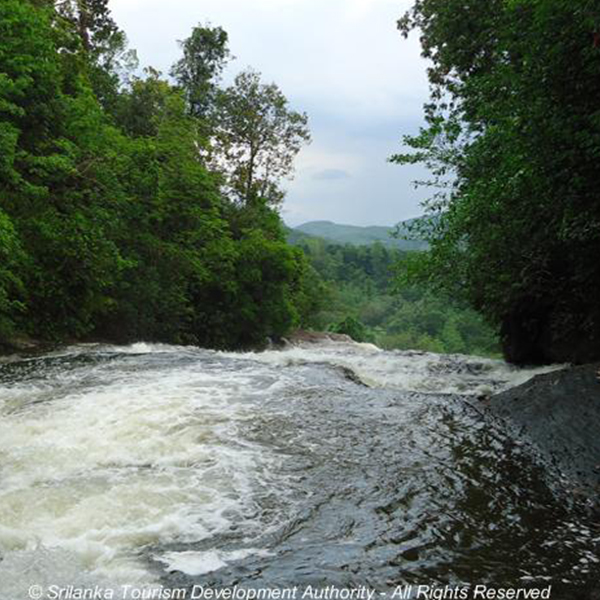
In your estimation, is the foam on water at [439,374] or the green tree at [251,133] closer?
the foam on water at [439,374]

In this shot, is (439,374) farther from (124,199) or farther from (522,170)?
(124,199)

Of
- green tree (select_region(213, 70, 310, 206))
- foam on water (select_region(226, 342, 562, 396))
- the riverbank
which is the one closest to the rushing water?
the riverbank

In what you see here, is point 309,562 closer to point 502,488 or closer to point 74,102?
point 502,488

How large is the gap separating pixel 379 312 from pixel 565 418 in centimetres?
8549

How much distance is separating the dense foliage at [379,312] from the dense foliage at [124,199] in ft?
55.3

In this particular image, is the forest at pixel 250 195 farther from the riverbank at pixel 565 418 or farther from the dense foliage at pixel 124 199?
the riverbank at pixel 565 418

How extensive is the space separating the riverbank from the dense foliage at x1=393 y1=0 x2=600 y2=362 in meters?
1.82

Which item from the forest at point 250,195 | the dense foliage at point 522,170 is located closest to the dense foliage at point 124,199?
the forest at point 250,195

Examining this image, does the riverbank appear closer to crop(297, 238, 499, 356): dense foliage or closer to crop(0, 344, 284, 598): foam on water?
crop(0, 344, 284, 598): foam on water

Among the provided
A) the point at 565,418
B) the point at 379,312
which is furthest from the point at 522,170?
the point at 379,312

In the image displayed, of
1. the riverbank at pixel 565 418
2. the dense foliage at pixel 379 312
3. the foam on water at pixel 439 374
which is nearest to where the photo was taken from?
the riverbank at pixel 565 418

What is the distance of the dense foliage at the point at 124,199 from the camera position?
12125mm

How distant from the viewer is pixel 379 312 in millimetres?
90812

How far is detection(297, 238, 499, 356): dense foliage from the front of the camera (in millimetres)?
52775
